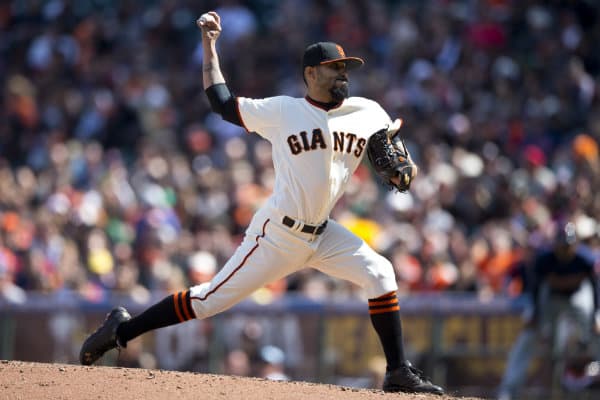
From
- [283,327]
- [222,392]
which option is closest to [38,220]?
[283,327]

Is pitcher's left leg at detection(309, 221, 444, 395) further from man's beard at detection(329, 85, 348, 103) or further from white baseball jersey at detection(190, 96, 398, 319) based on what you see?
man's beard at detection(329, 85, 348, 103)

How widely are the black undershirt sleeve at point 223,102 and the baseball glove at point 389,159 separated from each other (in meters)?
0.75

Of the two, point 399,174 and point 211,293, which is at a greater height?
point 399,174

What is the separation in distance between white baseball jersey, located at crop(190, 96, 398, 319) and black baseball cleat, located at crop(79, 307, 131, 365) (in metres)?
0.53

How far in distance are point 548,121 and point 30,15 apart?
7804 mm

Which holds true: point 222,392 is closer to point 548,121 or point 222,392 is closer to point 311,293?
point 311,293

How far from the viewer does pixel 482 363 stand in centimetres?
1127

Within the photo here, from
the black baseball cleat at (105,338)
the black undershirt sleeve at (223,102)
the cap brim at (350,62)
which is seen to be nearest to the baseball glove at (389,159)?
the cap brim at (350,62)

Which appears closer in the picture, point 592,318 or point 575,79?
point 592,318

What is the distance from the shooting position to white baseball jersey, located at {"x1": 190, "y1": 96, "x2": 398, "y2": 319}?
630 cm

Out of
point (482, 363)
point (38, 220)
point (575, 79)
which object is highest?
point (575, 79)

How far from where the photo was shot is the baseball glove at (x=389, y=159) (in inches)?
253

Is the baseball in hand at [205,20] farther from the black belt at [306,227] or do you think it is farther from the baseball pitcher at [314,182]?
the black belt at [306,227]

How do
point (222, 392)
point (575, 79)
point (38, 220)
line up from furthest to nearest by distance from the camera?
point (575, 79)
point (38, 220)
point (222, 392)
